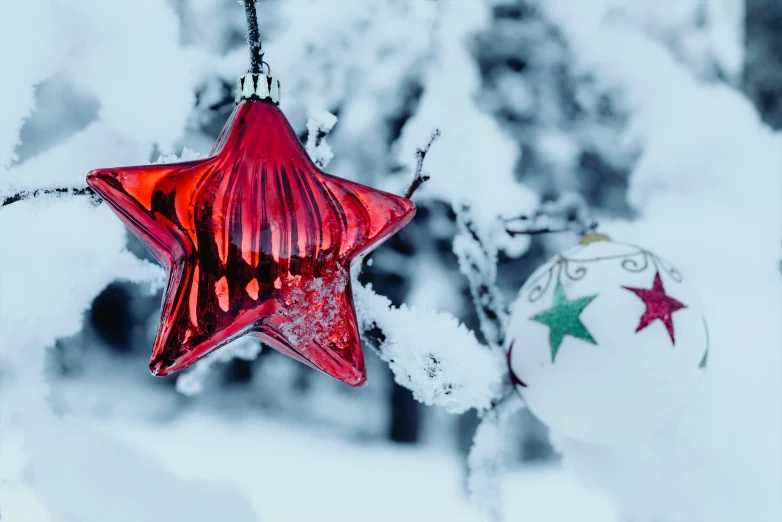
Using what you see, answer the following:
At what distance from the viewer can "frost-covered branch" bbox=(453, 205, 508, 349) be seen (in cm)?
75

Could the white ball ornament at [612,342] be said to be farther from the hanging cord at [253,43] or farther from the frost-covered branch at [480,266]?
the hanging cord at [253,43]

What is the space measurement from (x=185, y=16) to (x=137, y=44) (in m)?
0.07

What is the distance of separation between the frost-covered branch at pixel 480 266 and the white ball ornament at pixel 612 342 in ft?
Result: 0.45

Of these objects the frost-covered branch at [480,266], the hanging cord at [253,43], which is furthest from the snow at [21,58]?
the frost-covered branch at [480,266]

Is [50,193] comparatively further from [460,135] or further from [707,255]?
[707,255]

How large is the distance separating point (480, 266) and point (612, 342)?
0.78ft

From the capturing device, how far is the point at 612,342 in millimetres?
547

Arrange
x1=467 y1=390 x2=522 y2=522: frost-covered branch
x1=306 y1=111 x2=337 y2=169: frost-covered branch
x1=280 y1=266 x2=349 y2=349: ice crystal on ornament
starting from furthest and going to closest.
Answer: x1=467 y1=390 x2=522 y2=522: frost-covered branch
x1=306 y1=111 x2=337 y2=169: frost-covered branch
x1=280 y1=266 x2=349 y2=349: ice crystal on ornament

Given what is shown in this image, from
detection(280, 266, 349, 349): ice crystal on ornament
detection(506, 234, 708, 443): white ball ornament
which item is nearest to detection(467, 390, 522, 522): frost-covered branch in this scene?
detection(506, 234, 708, 443): white ball ornament

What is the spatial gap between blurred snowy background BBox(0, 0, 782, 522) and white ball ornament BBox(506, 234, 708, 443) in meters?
0.17

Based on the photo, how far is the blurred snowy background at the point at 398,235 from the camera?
0.63 meters

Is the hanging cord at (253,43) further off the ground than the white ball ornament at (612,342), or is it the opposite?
the hanging cord at (253,43)

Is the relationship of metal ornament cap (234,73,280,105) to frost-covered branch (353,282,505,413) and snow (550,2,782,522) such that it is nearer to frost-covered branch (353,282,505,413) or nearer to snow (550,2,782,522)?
frost-covered branch (353,282,505,413)

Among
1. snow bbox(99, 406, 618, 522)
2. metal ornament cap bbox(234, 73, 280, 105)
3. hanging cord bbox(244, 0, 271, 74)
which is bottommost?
snow bbox(99, 406, 618, 522)
